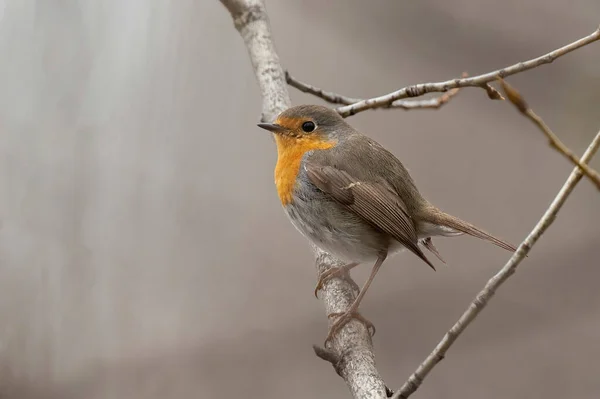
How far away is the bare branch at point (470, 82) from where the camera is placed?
4.70 feet

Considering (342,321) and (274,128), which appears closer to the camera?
(342,321)

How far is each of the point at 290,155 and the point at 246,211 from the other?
51.4 inches

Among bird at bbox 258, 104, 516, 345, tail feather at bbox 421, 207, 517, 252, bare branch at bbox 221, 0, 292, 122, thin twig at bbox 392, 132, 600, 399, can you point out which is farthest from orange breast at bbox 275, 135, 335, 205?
thin twig at bbox 392, 132, 600, 399

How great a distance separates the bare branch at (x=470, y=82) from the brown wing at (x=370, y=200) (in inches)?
11.5

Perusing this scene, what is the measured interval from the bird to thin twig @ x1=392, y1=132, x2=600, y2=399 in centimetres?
93

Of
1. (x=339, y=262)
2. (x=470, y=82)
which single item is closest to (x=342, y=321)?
(x=339, y=262)

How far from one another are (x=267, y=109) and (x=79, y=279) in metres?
1.11

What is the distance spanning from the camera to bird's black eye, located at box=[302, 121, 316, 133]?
242 centimetres

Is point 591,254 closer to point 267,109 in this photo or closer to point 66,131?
point 267,109

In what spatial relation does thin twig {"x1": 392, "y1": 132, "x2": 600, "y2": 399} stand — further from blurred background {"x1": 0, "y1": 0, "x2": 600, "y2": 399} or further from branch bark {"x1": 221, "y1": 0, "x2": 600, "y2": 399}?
blurred background {"x1": 0, "y1": 0, "x2": 600, "y2": 399}

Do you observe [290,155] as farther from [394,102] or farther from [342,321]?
[342,321]

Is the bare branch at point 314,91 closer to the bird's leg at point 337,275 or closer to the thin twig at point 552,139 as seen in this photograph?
the bird's leg at point 337,275

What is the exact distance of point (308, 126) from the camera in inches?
95.5

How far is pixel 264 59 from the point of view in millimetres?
2592
